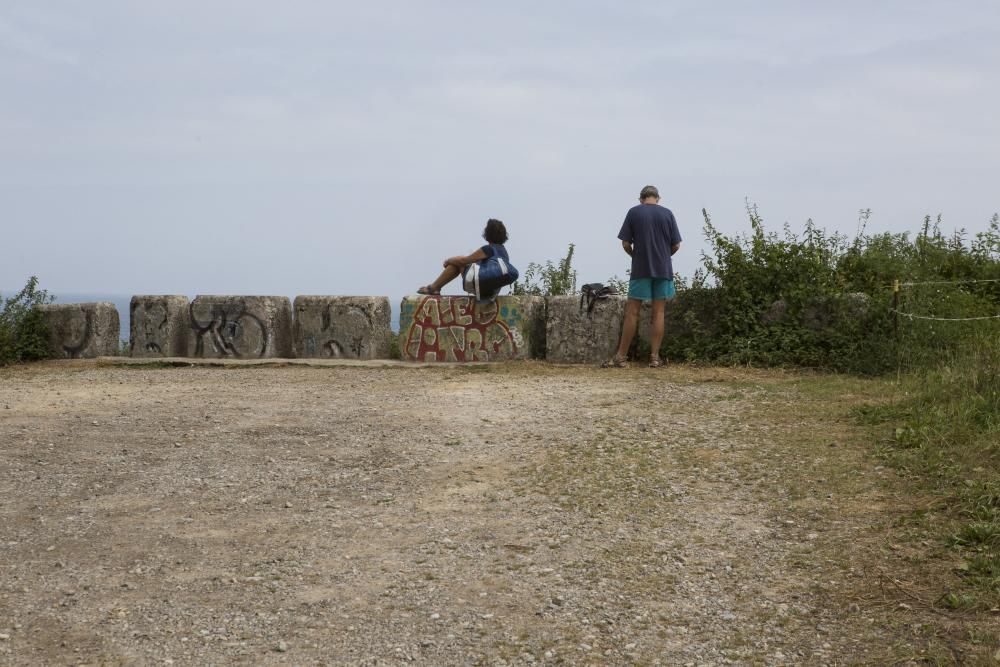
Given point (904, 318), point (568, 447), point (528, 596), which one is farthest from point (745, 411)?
point (528, 596)

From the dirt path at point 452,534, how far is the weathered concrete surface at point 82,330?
11.5ft

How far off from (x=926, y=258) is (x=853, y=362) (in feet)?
5.86

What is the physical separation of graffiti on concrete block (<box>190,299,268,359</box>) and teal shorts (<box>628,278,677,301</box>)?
3985 millimetres

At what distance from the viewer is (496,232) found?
1077 centimetres

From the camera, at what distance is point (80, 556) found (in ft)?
15.3

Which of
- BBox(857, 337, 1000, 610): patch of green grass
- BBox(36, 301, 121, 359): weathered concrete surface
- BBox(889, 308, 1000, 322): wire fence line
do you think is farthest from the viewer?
BBox(36, 301, 121, 359): weathered concrete surface

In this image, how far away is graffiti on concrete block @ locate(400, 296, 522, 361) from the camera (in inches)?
421

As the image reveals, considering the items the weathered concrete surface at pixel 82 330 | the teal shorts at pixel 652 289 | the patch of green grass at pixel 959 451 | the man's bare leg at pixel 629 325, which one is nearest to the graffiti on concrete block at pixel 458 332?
the man's bare leg at pixel 629 325

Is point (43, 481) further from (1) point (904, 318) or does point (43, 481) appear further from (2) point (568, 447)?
(1) point (904, 318)

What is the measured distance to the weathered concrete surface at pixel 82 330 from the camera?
37.7 feet

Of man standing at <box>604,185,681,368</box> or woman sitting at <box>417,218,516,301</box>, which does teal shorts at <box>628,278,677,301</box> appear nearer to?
man standing at <box>604,185,681,368</box>

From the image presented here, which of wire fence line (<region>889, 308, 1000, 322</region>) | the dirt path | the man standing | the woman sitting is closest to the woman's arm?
the woman sitting

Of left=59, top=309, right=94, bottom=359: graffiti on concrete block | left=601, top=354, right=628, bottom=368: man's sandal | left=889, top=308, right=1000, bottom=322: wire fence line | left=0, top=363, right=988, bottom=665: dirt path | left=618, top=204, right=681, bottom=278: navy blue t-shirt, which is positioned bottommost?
left=0, top=363, right=988, bottom=665: dirt path

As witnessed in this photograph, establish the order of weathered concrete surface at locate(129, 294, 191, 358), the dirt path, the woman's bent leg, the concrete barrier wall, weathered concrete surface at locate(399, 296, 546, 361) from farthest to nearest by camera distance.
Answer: weathered concrete surface at locate(129, 294, 191, 358)
the woman's bent leg
weathered concrete surface at locate(399, 296, 546, 361)
the concrete barrier wall
the dirt path
